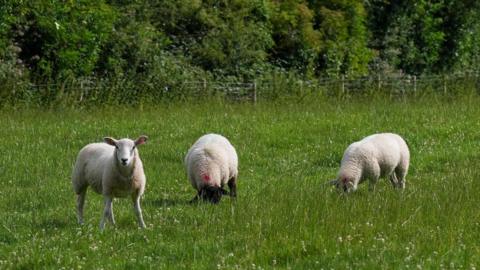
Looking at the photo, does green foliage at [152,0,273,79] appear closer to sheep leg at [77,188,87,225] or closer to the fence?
the fence

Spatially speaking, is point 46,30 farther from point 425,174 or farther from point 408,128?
point 425,174

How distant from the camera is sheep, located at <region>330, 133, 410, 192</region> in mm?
15570

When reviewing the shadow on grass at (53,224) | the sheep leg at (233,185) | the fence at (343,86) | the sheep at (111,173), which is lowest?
the fence at (343,86)

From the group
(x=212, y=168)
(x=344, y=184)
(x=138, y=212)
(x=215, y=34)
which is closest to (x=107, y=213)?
(x=138, y=212)

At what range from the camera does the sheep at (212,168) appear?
15.3m

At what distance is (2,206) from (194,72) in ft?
63.6

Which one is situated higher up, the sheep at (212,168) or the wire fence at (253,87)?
the sheep at (212,168)

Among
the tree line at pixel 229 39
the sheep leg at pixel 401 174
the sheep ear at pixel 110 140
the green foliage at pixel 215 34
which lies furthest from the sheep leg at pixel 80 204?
the green foliage at pixel 215 34

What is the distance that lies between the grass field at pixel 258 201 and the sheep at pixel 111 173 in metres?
0.33

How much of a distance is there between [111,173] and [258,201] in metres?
1.85

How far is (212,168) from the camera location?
15672 millimetres

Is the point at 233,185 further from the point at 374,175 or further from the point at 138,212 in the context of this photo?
the point at 138,212

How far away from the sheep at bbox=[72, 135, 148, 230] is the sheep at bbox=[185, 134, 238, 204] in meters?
1.69

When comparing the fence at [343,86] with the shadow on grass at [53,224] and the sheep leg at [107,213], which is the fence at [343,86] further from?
the sheep leg at [107,213]
